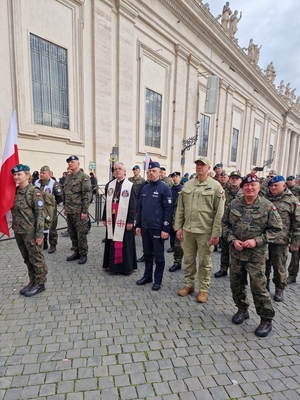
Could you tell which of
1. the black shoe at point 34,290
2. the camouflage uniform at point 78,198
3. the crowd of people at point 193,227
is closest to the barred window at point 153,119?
the camouflage uniform at point 78,198

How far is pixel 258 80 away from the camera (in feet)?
97.8

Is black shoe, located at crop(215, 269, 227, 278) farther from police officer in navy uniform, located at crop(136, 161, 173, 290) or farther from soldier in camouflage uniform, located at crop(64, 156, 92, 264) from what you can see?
soldier in camouflage uniform, located at crop(64, 156, 92, 264)

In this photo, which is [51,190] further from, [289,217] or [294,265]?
[294,265]

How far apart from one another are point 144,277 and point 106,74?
41.0 feet

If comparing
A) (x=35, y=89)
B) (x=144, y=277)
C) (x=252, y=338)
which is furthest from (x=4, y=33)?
(x=252, y=338)

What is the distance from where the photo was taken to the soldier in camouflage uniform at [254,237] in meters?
2.77

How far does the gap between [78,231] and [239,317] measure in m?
3.29

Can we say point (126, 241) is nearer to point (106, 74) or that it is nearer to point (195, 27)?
point (106, 74)

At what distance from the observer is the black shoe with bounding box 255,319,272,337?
2.88 m

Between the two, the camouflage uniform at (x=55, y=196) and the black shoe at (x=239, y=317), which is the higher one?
the camouflage uniform at (x=55, y=196)

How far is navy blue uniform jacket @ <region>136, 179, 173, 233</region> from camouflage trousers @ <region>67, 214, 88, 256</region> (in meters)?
1.53

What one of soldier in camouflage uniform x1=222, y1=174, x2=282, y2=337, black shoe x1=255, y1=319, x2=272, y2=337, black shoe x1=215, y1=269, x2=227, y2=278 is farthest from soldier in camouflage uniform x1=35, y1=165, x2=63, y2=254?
black shoe x1=255, y1=319, x2=272, y2=337

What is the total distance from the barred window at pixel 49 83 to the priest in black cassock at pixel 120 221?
8.71 meters

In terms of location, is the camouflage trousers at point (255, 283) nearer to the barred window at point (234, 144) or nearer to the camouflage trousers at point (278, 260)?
the camouflage trousers at point (278, 260)
